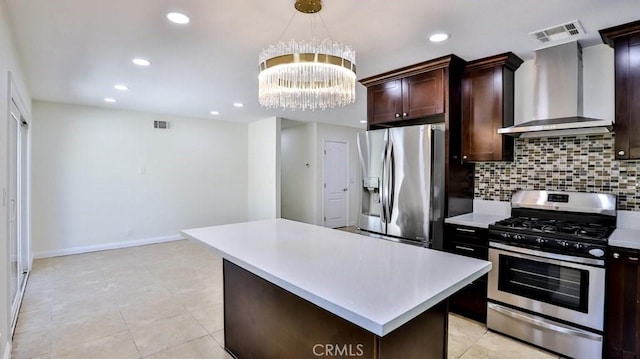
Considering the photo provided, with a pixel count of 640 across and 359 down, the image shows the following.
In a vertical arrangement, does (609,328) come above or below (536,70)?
below

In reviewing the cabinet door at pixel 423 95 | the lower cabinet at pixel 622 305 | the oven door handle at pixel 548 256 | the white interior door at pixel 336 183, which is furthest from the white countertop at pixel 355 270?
the white interior door at pixel 336 183

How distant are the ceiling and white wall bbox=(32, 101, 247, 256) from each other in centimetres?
148

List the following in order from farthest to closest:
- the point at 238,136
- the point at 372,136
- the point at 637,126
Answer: the point at 238,136, the point at 372,136, the point at 637,126

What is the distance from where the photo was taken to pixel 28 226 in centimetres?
446

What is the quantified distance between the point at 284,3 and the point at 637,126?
2732 millimetres

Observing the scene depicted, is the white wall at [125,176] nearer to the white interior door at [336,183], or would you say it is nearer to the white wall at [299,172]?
the white wall at [299,172]

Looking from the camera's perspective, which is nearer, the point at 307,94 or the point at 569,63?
the point at 307,94

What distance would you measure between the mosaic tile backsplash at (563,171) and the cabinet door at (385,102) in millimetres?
1086

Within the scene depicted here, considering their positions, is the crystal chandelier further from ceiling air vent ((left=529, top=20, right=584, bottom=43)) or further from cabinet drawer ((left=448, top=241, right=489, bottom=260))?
cabinet drawer ((left=448, top=241, right=489, bottom=260))

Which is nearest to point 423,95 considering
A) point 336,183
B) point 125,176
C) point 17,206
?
point 336,183

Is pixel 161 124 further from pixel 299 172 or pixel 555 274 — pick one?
pixel 555 274

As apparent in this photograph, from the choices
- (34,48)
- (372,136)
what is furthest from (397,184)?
(34,48)

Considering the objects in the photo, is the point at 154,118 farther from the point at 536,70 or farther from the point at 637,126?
the point at 637,126

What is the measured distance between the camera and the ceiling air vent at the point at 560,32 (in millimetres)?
2389
